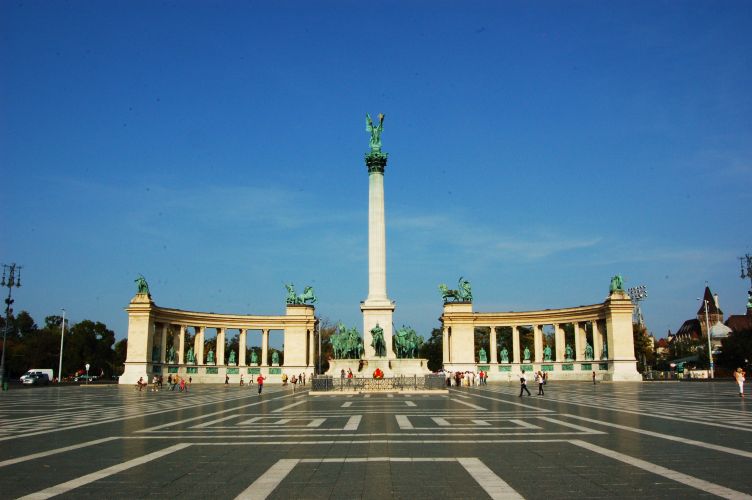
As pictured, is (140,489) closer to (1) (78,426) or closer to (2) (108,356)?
(1) (78,426)

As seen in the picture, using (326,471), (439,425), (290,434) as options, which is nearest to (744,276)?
(439,425)

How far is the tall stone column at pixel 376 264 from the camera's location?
65375mm

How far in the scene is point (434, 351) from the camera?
124m

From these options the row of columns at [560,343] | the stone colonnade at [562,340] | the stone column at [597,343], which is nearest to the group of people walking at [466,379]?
the stone colonnade at [562,340]

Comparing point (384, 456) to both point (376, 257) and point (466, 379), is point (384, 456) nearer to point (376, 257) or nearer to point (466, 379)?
point (376, 257)

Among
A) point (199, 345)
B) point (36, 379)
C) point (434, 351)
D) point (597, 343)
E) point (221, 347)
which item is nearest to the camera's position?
point (36, 379)

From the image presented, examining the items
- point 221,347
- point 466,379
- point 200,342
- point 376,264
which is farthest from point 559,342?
point 200,342

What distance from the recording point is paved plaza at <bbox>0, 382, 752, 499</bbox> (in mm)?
10234

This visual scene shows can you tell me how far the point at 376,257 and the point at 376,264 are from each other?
754mm

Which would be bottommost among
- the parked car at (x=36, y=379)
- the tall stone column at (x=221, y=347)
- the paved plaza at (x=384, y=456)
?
the parked car at (x=36, y=379)

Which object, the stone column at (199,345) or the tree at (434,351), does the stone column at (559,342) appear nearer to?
the tree at (434,351)

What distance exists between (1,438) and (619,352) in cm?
7063

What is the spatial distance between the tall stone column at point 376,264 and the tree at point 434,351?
54.7 metres

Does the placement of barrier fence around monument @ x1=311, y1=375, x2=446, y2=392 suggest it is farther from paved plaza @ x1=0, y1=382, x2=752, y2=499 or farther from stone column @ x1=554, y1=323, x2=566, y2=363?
stone column @ x1=554, y1=323, x2=566, y2=363
